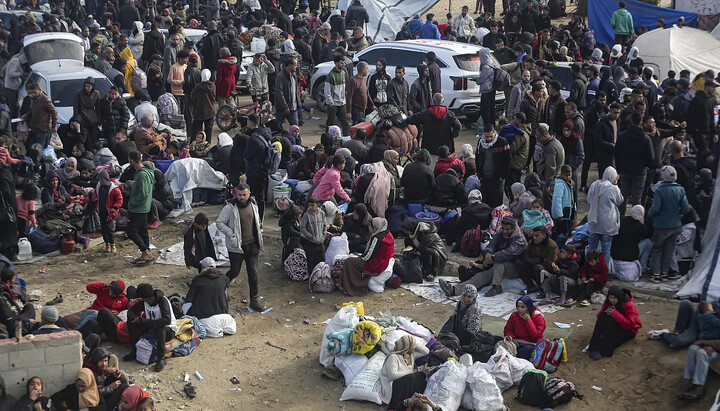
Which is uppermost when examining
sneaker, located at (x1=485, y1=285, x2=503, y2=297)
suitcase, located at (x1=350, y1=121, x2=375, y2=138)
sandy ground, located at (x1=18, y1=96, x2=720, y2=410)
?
suitcase, located at (x1=350, y1=121, x2=375, y2=138)

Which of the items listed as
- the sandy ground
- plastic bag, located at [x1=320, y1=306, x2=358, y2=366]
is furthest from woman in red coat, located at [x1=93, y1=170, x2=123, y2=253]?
plastic bag, located at [x1=320, y1=306, x2=358, y2=366]

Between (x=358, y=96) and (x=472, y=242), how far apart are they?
557 cm

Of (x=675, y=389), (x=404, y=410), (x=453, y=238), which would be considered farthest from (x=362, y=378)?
(x=453, y=238)

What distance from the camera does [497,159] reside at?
14.1 meters

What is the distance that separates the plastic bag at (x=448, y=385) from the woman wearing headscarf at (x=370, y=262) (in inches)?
107

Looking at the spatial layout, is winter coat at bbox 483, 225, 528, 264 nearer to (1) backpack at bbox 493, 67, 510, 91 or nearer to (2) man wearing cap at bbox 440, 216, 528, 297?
(2) man wearing cap at bbox 440, 216, 528, 297

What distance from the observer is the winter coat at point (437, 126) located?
16.1 m

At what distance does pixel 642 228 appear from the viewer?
40.7 feet

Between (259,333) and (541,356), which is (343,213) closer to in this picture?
(259,333)

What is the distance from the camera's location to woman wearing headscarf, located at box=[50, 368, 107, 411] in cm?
950

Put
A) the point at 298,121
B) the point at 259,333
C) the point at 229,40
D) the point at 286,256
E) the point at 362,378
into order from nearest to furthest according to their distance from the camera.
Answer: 1. the point at 362,378
2. the point at 259,333
3. the point at 286,256
4. the point at 298,121
5. the point at 229,40

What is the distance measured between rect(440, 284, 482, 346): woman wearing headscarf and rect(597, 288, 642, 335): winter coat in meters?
1.37

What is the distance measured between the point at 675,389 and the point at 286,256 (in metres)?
5.56

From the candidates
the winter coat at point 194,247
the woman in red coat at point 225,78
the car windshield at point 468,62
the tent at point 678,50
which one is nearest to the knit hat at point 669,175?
the winter coat at point 194,247
